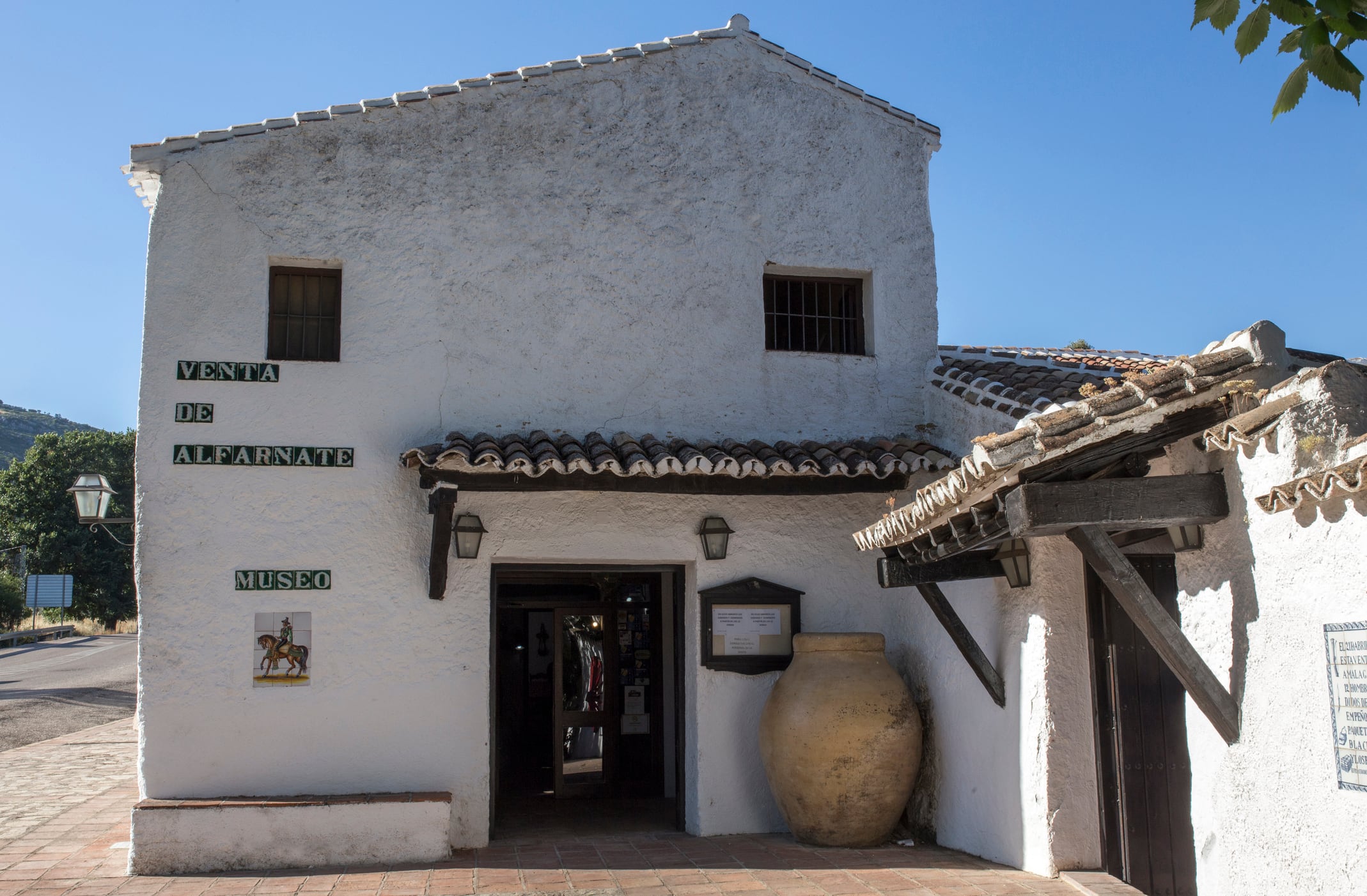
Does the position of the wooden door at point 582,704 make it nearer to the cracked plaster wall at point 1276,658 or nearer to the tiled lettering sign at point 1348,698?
the cracked plaster wall at point 1276,658

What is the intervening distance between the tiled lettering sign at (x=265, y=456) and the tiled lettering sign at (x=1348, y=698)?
235 inches

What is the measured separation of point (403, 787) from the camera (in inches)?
284

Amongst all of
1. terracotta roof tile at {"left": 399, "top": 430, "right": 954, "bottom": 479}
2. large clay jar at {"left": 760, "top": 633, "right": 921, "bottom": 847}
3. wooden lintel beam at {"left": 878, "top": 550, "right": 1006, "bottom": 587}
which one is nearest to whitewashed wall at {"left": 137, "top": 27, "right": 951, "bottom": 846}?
terracotta roof tile at {"left": 399, "top": 430, "right": 954, "bottom": 479}

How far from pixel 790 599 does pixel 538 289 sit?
299 centimetres

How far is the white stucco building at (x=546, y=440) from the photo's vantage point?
22.2ft

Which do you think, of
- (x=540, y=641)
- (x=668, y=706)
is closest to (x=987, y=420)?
(x=668, y=706)

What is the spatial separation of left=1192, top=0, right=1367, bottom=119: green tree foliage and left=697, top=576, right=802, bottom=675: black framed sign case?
18.2 ft

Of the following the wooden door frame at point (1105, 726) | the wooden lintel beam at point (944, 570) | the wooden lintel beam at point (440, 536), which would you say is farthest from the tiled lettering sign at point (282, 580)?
the wooden door frame at point (1105, 726)

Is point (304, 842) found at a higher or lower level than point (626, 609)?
lower

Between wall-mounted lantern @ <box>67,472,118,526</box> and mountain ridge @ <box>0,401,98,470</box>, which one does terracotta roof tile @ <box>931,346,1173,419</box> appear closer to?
wall-mounted lantern @ <box>67,472,118,526</box>

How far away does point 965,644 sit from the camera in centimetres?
665

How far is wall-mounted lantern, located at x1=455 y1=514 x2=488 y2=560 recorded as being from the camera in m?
7.36

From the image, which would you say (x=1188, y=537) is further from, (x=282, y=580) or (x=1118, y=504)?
(x=282, y=580)

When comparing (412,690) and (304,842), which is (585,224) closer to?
(412,690)
